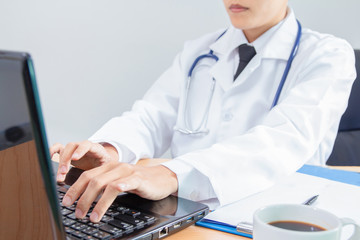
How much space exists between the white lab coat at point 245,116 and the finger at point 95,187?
4.4 inches

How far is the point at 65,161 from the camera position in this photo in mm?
768

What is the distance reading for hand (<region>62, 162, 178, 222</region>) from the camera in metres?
0.59

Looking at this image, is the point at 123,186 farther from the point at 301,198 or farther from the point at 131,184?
the point at 301,198

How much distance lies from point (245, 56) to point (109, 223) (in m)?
0.73

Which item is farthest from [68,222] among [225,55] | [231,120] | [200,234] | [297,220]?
[225,55]

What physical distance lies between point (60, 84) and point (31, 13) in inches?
11.4

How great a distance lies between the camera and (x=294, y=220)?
45 cm

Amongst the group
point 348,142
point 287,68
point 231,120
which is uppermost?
point 287,68

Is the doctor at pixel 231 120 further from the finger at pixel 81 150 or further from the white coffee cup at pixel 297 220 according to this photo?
the white coffee cup at pixel 297 220

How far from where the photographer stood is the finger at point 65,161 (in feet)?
2.44

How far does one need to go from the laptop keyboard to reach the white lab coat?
152 millimetres

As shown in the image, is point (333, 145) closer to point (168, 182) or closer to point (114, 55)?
point (168, 182)

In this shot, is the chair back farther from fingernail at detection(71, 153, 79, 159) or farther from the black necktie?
fingernail at detection(71, 153, 79, 159)

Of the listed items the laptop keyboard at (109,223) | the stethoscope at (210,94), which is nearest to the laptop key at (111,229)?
the laptop keyboard at (109,223)
